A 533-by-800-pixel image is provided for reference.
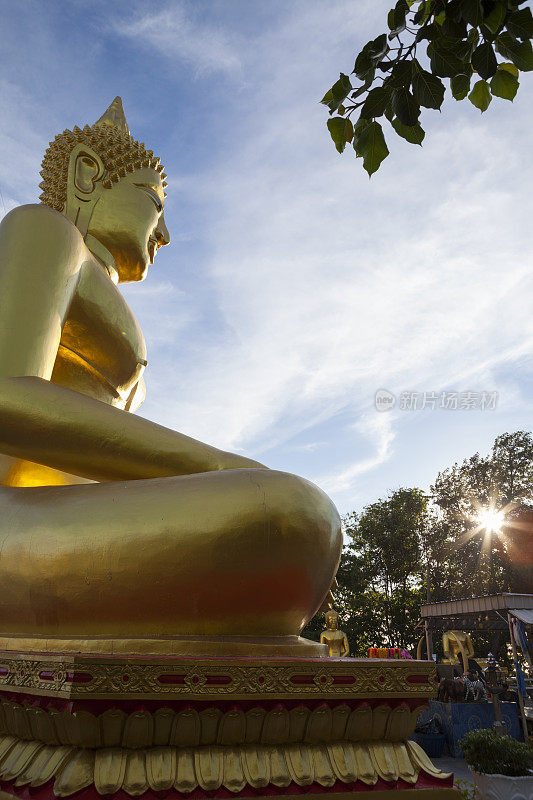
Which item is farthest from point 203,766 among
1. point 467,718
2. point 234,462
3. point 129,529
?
A: point 467,718

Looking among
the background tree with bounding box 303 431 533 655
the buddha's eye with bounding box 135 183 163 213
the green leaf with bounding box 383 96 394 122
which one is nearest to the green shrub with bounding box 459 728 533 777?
the buddha's eye with bounding box 135 183 163 213

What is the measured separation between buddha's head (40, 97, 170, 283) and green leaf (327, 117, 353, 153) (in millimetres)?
2769

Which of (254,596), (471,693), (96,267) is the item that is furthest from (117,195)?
(471,693)

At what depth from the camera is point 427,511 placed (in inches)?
1117

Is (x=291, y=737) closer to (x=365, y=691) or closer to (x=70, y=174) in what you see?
(x=365, y=691)

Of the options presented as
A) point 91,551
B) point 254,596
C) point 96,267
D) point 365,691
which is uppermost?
point 96,267

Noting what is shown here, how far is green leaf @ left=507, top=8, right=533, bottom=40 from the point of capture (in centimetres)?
181

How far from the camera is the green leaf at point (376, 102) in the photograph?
2.00 metres

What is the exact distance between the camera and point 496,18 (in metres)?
1.77

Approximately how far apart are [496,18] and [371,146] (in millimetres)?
502

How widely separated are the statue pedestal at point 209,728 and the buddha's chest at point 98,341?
2012mm

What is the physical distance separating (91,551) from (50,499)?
422mm

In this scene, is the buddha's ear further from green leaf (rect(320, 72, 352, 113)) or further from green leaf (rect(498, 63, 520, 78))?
green leaf (rect(498, 63, 520, 78))

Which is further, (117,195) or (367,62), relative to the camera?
(117,195)
